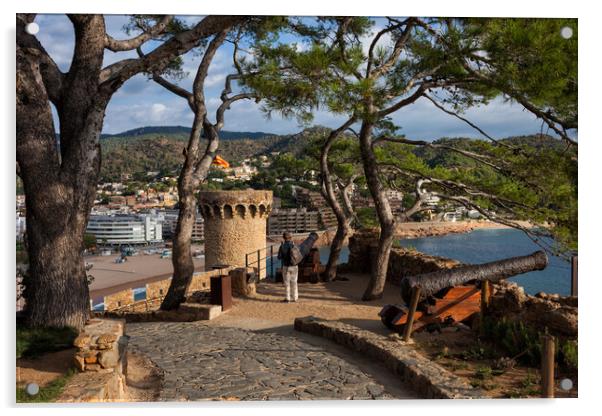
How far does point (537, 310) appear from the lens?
5.44m

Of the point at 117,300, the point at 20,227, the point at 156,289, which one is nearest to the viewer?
the point at 20,227

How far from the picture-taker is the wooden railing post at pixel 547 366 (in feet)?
12.1

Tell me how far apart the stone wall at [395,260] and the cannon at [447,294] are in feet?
7.81

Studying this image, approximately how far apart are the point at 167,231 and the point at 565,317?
7022 mm

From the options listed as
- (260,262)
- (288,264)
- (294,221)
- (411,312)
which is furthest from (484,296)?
(294,221)

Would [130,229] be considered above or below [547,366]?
above

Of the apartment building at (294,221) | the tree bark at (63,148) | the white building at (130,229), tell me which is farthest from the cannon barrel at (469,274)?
the apartment building at (294,221)

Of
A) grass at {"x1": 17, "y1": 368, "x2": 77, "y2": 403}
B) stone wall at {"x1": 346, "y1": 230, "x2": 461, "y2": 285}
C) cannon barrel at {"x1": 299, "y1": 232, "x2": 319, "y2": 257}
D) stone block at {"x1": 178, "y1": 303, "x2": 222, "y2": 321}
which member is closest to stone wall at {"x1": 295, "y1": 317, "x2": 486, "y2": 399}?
stone block at {"x1": 178, "y1": 303, "x2": 222, "y2": 321}

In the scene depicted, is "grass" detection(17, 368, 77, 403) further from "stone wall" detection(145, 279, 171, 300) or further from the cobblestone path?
"stone wall" detection(145, 279, 171, 300)

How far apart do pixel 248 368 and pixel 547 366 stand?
2647 mm

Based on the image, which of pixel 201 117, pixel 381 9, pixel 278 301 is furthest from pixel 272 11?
pixel 278 301

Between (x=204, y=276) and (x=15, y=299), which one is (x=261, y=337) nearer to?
(x=15, y=299)

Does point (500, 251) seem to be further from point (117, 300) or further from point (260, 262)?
point (117, 300)

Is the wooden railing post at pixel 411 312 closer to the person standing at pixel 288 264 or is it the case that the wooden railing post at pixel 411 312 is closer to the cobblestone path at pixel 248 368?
the cobblestone path at pixel 248 368
